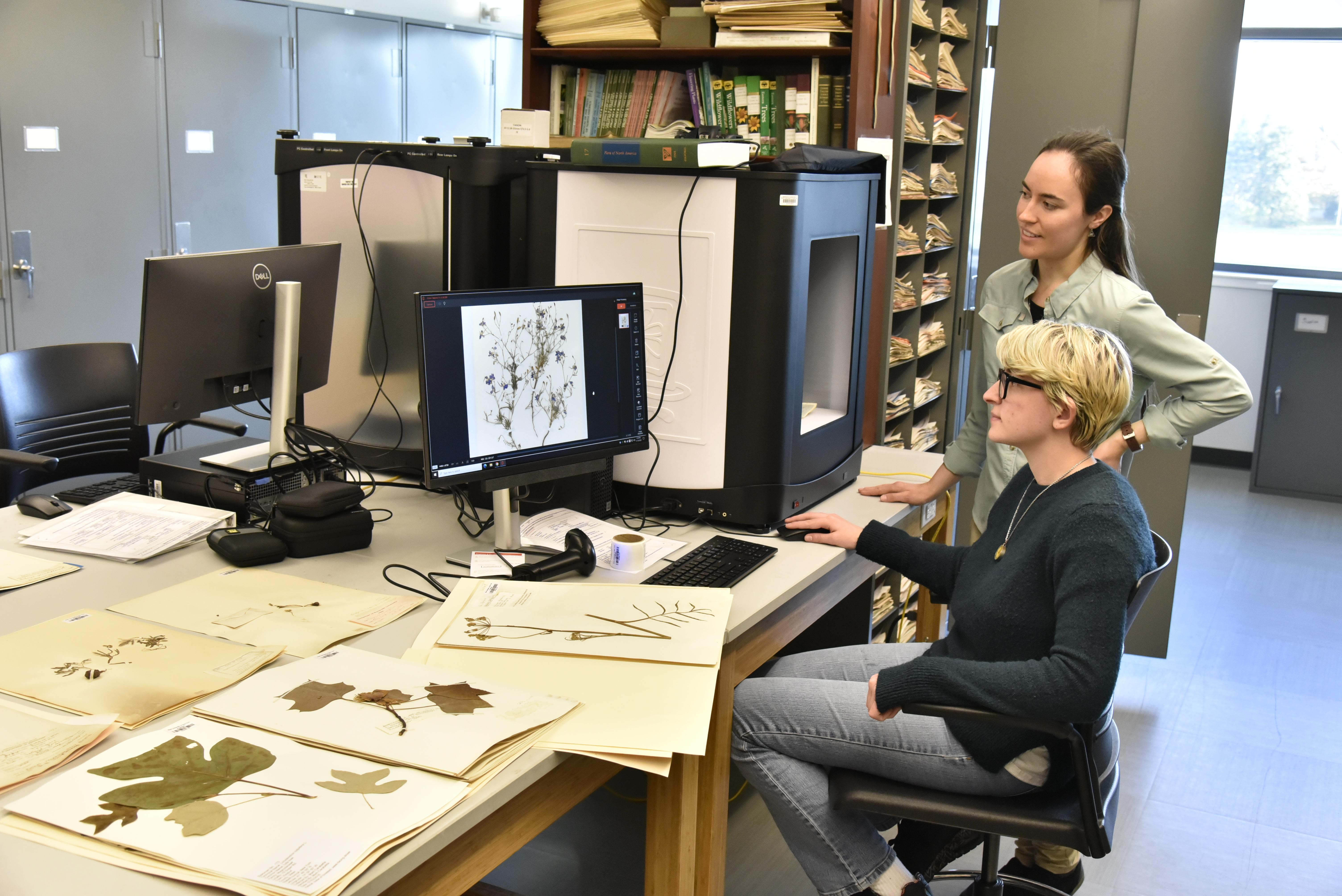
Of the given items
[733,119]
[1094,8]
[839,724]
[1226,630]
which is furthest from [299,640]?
[1226,630]

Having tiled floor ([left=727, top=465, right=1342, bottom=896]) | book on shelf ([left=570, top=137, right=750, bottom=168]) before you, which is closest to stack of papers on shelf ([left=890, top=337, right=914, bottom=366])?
tiled floor ([left=727, top=465, right=1342, bottom=896])

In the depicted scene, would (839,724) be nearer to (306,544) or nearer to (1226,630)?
(306,544)

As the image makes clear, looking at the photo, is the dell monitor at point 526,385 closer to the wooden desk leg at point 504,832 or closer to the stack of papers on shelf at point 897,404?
the wooden desk leg at point 504,832

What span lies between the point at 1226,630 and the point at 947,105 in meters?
2.24

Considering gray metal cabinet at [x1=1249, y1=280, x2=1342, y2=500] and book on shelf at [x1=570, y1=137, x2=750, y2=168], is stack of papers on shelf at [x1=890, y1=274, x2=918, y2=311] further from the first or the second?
gray metal cabinet at [x1=1249, y1=280, x2=1342, y2=500]

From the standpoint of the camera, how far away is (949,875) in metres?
2.13

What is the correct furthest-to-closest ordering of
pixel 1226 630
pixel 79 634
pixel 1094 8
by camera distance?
pixel 1226 630 → pixel 1094 8 → pixel 79 634

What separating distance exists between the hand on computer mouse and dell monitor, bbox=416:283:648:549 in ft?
1.14

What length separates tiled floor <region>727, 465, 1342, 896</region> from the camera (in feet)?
8.02

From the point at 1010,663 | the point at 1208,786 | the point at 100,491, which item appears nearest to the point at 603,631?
the point at 1010,663

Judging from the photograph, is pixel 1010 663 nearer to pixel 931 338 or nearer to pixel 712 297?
pixel 712 297

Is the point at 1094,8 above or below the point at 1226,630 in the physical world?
above

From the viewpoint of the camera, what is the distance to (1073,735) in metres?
1.53

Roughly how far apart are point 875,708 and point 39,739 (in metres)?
1.09
